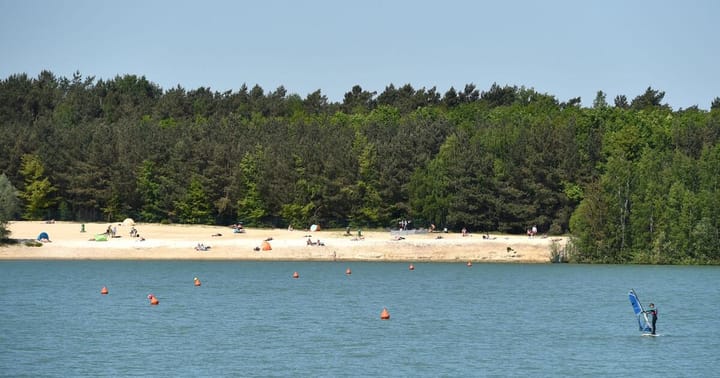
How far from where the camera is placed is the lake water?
4897cm

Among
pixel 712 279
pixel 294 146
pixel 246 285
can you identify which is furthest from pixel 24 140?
pixel 712 279

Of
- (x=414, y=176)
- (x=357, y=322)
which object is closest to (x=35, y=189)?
(x=414, y=176)

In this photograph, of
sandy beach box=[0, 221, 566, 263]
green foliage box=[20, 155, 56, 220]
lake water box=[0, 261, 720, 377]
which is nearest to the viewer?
lake water box=[0, 261, 720, 377]

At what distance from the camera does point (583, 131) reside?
128125 millimetres

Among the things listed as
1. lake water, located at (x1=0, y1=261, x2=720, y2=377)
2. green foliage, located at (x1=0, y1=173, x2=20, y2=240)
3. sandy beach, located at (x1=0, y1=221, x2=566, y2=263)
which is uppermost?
green foliage, located at (x1=0, y1=173, x2=20, y2=240)

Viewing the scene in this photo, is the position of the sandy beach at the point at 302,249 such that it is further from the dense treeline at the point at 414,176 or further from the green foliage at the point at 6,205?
the dense treeline at the point at 414,176

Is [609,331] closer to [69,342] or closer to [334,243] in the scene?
[69,342]

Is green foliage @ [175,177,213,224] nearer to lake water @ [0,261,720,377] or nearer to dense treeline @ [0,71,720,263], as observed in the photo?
dense treeline @ [0,71,720,263]

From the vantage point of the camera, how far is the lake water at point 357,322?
161 feet

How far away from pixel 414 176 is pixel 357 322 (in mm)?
59489

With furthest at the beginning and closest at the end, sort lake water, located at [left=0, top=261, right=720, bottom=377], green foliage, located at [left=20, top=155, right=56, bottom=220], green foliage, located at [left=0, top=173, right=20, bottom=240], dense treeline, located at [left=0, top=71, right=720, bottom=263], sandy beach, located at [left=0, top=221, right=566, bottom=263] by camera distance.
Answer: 1. green foliage, located at [left=20, top=155, right=56, bottom=220]
2. sandy beach, located at [left=0, top=221, right=566, bottom=263]
3. green foliage, located at [left=0, top=173, right=20, bottom=240]
4. dense treeline, located at [left=0, top=71, right=720, bottom=263]
5. lake water, located at [left=0, top=261, right=720, bottom=377]

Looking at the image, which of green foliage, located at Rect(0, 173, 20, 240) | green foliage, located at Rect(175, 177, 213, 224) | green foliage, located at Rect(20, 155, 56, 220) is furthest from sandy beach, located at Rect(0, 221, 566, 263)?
green foliage, located at Rect(20, 155, 56, 220)

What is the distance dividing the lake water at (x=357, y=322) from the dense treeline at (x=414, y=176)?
558 centimetres

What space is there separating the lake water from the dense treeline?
5.58 meters
